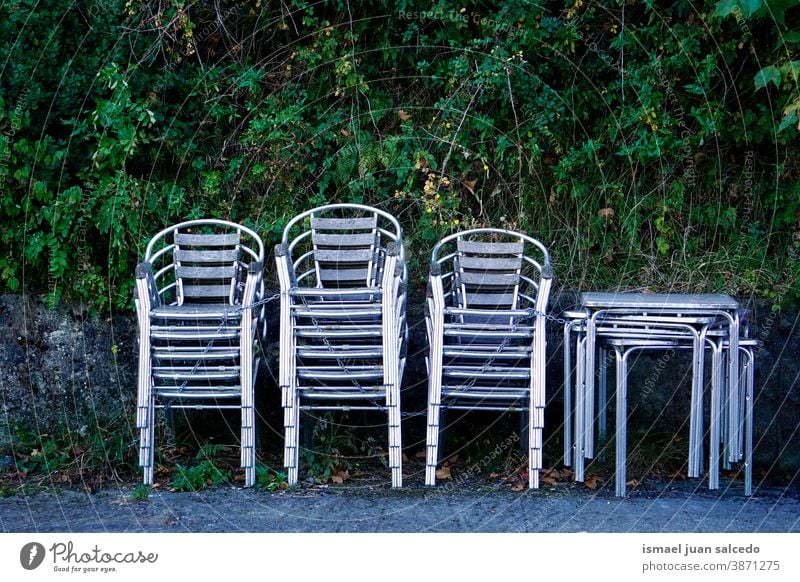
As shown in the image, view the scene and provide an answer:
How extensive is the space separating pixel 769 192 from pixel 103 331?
5.01 metres

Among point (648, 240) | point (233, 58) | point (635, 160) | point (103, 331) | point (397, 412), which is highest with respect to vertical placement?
point (233, 58)

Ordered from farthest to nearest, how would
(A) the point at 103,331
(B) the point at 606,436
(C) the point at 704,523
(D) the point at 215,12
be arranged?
(D) the point at 215,12
(A) the point at 103,331
(B) the point at 606,436
(C) the point at 704,523

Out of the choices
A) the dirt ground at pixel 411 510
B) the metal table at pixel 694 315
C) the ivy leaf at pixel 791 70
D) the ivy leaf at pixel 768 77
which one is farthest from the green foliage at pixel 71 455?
the ivy leaf at pixel 791 70

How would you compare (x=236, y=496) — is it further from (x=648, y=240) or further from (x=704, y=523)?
(x=648, y=240)

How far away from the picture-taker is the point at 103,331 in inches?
252

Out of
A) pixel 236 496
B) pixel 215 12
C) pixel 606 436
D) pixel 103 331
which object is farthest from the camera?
pixel 215 12

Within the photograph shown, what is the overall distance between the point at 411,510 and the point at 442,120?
346 centimetres

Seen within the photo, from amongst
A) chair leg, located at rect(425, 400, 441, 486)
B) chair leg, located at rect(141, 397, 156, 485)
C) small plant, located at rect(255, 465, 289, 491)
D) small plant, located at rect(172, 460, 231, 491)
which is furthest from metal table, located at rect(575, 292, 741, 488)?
chair leg, located at rect(141, 397, 156, 485)

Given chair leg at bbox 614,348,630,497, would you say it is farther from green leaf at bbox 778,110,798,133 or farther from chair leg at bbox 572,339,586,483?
green leaf at bbox 778,110,798,133

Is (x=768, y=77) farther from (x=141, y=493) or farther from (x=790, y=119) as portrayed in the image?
(x=141, y=493)

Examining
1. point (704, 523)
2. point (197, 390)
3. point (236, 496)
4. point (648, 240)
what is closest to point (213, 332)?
point (197, 390)

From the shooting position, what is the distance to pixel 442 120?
7.54 meters

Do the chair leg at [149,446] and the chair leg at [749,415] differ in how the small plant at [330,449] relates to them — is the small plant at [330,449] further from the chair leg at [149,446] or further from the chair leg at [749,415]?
the chair leg at [749,415]

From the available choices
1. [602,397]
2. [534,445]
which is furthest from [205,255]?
[602,397]
